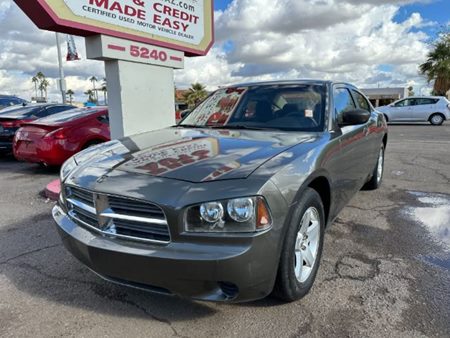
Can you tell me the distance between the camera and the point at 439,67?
39.8 metres

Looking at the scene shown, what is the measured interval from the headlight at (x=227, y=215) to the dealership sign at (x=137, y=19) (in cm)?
384

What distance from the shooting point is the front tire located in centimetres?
242

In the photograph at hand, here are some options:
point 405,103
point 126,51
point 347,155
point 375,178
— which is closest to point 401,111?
point 405,103

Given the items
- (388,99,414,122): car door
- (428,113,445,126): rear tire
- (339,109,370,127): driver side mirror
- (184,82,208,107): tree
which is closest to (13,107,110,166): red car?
(339,109,370,127): driver side mirror

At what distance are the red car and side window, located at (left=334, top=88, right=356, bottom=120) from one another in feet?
17.2

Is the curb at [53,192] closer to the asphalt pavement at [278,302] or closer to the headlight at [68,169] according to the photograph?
the asphalt pavement at [278,302]

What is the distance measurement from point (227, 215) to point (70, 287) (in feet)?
5.35

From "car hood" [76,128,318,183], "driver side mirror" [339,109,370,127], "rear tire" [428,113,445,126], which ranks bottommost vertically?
"rear tire" [428,113,445,126]

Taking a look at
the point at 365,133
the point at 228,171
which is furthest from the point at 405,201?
the point at 228,171

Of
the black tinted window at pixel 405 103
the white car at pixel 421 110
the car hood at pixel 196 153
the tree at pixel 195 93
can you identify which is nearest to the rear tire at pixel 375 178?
the car hood at pixel 196 153

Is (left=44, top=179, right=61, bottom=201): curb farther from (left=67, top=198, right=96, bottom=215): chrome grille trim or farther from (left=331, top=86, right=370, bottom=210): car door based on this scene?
(left=331, top=86, right=370, bottom=210): car door

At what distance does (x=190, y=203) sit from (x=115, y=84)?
4096mm

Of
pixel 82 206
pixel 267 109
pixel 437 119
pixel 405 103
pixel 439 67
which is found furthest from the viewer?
pixel 439 67

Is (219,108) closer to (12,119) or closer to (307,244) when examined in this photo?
(307,244)
